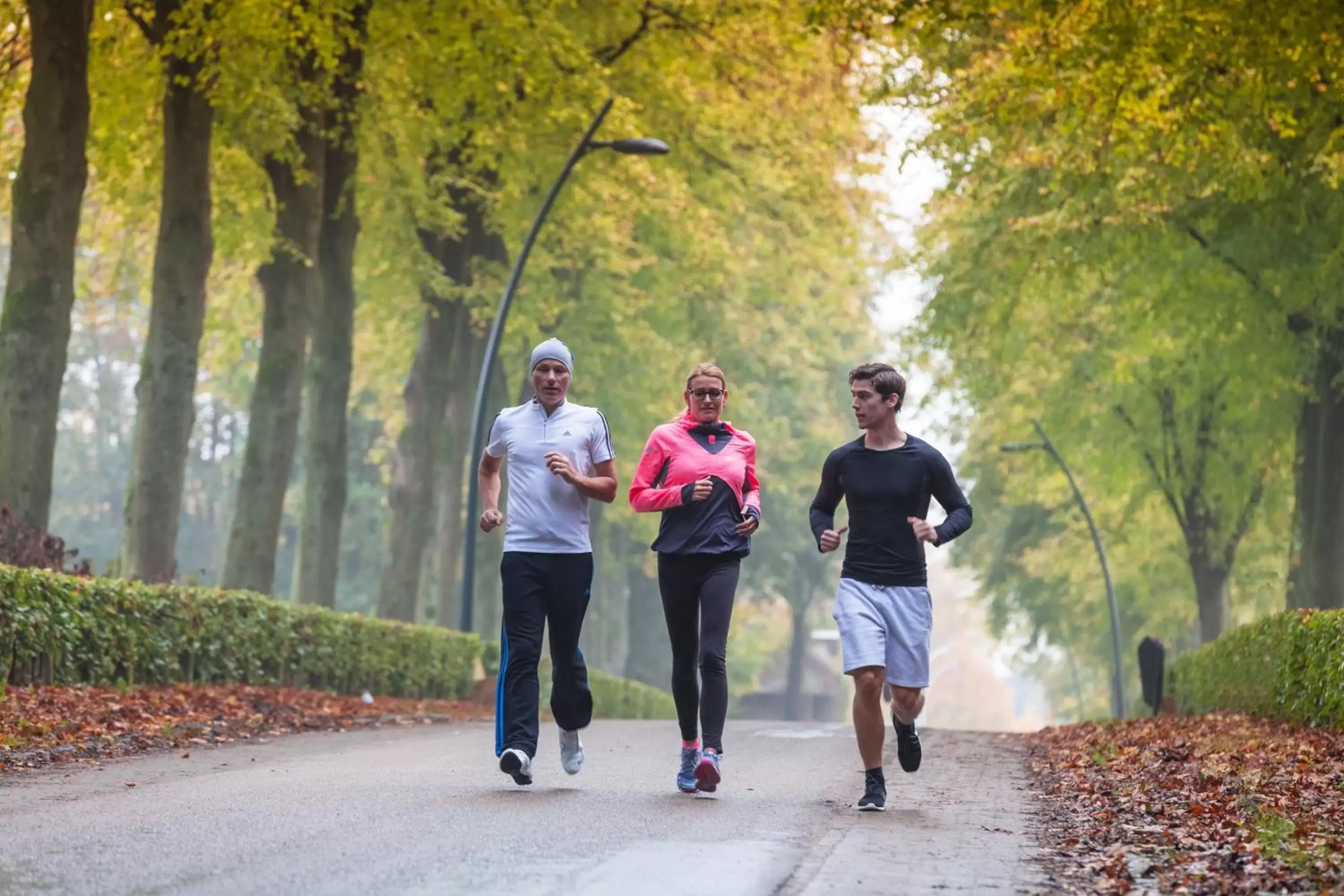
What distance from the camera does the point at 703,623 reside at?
9.12 metres

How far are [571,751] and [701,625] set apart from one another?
98cm

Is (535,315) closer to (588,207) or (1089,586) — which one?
(588,207)

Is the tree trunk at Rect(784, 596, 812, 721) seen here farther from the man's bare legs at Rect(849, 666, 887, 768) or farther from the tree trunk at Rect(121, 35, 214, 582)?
the man's bare legs at Rect(849, 666, 887, 768)

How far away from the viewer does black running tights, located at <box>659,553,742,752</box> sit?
9078 mm

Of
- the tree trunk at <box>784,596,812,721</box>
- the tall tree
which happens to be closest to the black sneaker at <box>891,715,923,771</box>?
the tall tree

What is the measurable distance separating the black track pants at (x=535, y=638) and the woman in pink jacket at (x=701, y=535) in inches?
17.6

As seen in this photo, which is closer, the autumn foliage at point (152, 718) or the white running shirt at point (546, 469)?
the white running shirt at point (546, 469)

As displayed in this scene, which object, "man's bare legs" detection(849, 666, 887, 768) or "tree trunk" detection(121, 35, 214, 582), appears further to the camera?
"tree trunk" detection(121, 35, 214, 582)

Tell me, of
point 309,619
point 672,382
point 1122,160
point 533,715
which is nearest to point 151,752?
point 533,715

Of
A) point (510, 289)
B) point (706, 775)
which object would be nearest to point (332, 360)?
point (510, 289)

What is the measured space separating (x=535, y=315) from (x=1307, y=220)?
13381 millimetres

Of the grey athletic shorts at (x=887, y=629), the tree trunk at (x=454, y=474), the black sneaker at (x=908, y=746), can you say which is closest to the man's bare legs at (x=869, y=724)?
the grey athletic shorts at (x=887, y=629)

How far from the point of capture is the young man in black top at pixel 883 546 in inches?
344

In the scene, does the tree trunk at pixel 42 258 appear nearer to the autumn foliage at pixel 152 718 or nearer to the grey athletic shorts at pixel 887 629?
the autumn foliage at pixel 152 718
